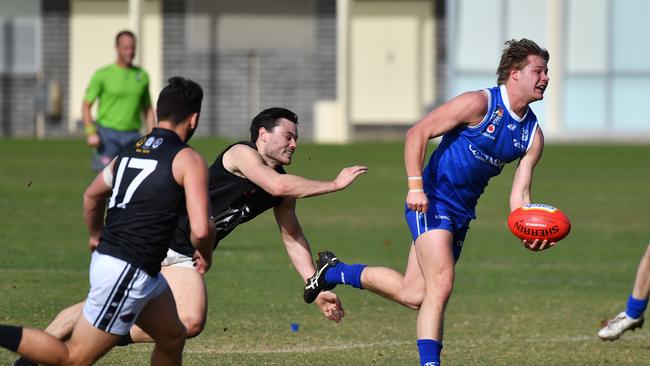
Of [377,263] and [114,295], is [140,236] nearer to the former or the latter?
[114,295]

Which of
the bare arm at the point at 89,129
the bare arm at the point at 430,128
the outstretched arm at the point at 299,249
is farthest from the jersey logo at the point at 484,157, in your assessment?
the bare arm at the point at 89,129

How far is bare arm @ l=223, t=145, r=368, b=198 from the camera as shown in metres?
7.75

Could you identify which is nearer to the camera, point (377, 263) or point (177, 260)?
point (177, 260)

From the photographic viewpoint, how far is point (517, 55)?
855 centimetres

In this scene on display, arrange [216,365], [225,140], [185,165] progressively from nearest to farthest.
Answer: [185,165] < [216,365] < [225,140]

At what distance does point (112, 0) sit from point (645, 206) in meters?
16.5

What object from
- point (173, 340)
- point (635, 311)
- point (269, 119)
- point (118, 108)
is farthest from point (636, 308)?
point (118, 108)

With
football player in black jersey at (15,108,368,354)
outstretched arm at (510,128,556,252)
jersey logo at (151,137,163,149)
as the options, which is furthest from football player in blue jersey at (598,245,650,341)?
jersey logo at (151,137,163,149)

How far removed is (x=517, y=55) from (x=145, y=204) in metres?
2.71

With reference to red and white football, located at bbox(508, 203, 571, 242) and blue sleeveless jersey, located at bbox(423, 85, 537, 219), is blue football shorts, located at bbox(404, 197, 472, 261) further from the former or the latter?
red and white football, located at bbox(508, 203, 571, 242)

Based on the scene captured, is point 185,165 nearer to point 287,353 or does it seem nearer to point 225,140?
point 287,353

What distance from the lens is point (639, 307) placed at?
1002 cm

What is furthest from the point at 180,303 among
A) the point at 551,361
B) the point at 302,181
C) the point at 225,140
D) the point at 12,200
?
the point at 225,140

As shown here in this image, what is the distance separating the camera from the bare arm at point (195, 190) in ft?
22.4
